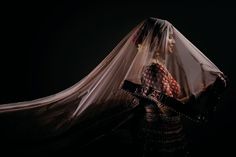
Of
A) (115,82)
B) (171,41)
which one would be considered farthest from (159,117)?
(171,41)

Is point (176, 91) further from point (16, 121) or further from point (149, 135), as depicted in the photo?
point (16, 121)

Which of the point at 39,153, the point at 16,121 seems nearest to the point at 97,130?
the point at 39,153

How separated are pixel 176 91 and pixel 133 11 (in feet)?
4.06

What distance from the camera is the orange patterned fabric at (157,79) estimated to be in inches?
105

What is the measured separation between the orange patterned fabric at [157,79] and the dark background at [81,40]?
928mm

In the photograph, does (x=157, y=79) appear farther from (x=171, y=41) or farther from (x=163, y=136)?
(x=163, y=136)

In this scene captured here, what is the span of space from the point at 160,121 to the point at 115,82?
58 cm

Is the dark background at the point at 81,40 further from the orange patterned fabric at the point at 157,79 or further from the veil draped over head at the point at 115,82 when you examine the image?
the orange patterned fabric at the point at 157,79

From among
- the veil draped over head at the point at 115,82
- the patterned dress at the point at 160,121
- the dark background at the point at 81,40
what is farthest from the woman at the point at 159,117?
the dark background at the point at 81,40

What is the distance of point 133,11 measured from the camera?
3535 millimetres

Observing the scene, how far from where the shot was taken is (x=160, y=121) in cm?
269

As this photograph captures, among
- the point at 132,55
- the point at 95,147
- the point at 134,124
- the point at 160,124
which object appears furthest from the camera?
the point at 95,147

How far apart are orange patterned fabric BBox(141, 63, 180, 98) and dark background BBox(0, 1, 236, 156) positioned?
93 cm

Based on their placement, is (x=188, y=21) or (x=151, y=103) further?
(x=188, y=21)
